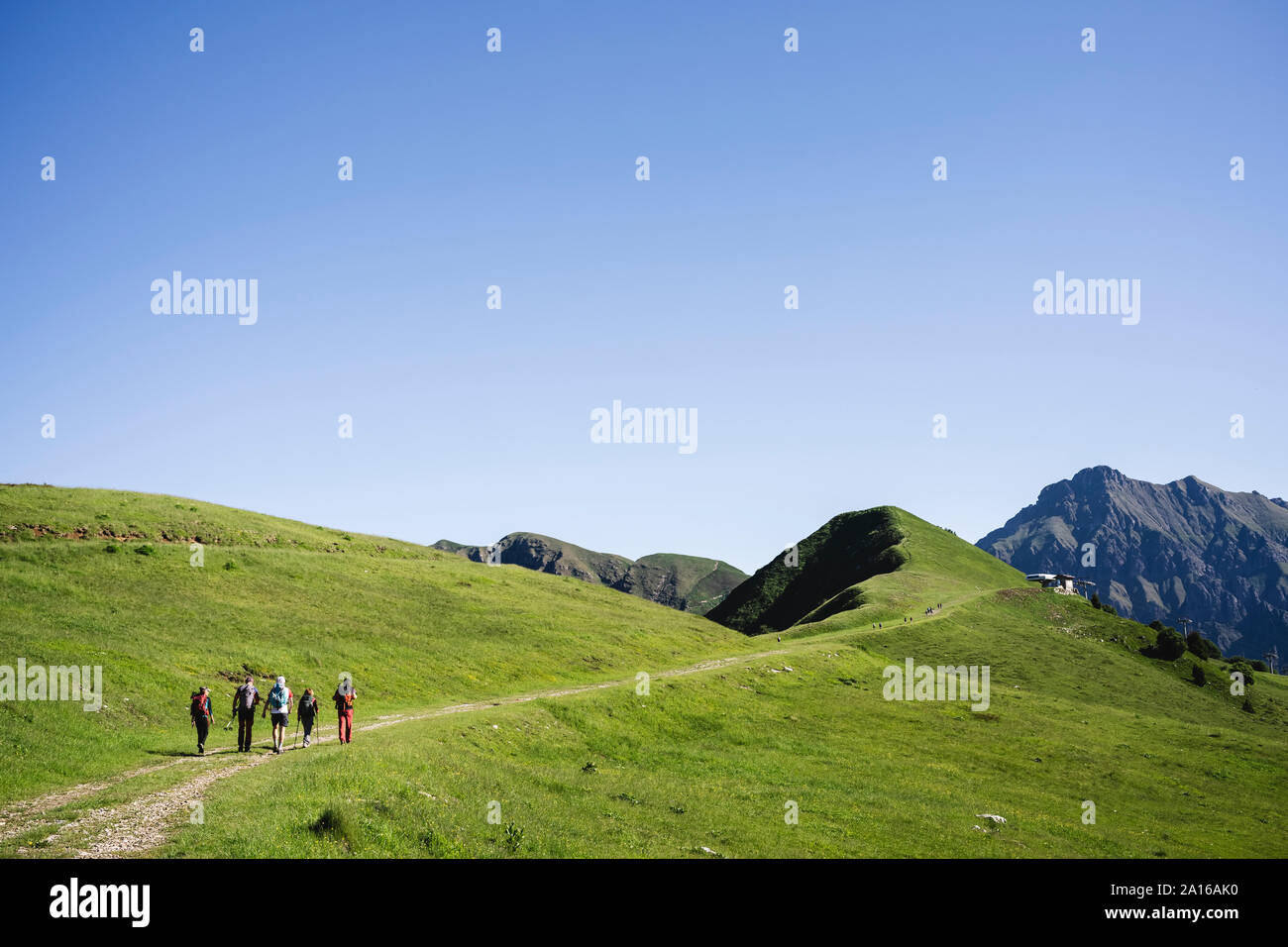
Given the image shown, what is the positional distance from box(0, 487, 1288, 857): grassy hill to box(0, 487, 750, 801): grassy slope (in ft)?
0.90

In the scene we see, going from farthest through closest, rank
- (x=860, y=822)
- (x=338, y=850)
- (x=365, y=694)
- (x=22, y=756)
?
(x=365, y=694), (x=860, y=822), (x=22, y=756), (x=338, y=850)

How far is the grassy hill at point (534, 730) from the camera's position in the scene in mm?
23797

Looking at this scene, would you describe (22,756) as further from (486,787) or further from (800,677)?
(800,677)

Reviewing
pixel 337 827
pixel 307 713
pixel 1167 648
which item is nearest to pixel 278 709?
pixel 307 713

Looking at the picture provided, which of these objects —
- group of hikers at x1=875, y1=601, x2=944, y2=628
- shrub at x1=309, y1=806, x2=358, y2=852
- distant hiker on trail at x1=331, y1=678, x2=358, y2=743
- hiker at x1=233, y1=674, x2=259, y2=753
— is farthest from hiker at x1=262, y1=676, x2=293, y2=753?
group of hikers at x1=875, y1=601, x2=944, y2=628

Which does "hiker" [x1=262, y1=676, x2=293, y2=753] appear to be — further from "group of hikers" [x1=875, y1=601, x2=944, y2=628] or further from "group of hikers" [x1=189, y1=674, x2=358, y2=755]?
"group of hikers" [x1=875, y1=601, x2=944, y2=628]

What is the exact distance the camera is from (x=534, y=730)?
142ft

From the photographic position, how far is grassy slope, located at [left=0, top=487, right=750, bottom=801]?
117 ft

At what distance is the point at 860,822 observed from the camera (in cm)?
3531

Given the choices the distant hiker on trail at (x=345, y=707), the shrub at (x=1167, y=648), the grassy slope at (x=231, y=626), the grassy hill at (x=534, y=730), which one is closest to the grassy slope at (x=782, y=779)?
the grassy hill at (x=534, y=730)

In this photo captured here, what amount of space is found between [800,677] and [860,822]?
43.7m

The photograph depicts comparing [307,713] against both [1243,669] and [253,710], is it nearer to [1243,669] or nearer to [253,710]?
[253,710]

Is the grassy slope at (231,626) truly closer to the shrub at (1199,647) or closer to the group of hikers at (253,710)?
the group of hikers at (253,710)
